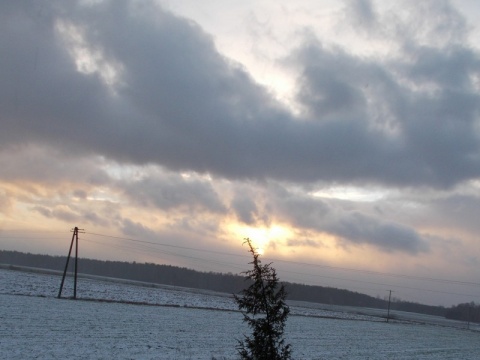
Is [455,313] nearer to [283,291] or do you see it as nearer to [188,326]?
[188,326]

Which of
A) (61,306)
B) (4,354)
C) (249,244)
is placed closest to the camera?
(249,244)

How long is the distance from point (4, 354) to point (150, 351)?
709 centimetres

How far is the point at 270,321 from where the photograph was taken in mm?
11516

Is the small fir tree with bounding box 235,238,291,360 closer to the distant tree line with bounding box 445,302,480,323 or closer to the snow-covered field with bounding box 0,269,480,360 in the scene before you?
the snow-covered field with bounding box 0,269,480,360

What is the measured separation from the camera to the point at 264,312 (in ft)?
38.2

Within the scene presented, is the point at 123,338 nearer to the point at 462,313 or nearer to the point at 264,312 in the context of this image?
the point at 264,312

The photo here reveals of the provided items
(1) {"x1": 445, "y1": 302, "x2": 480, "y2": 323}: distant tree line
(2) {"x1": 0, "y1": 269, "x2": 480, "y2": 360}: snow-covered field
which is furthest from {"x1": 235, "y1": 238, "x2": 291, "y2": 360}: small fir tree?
(1) {"x1": 445, "y1": 302, "x2": 480, "y2": 323}: distant tree line

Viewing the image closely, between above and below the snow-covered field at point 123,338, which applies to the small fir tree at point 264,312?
above

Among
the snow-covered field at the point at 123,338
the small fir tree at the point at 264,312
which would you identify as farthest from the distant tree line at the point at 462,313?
the small fir tree at the point at 264,312

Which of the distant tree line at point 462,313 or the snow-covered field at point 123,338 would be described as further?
the distant tree line at point 462,313

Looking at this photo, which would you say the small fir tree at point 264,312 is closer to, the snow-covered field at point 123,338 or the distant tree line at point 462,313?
the snow-covered field at point 123,338

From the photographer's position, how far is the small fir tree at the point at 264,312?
1132 centimetres

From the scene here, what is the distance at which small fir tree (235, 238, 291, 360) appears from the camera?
11320 mm

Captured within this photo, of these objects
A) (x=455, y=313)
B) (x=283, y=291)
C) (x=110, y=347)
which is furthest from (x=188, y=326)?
(x=455, y=313)
